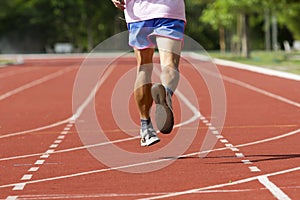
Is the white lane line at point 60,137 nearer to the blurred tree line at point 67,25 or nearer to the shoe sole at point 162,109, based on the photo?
the shoe sole at point 162,109

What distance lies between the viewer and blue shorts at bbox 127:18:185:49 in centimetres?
1041

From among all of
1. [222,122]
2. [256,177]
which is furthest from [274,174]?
[222,122]

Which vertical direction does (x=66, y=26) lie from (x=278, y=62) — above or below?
below

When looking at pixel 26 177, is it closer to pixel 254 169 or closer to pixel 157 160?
pixel 157 160

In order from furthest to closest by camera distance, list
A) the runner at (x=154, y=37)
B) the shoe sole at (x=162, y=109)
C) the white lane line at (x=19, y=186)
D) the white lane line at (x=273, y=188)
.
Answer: the runner at (x=154, y=37)
the shoe sole at (x=162, y=109)
the white lane line at (x=19, y=186)
the white lane line at (x=273, y=188)

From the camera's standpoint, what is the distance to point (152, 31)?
34.7 ft

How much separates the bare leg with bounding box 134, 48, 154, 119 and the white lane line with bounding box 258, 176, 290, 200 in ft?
7.16

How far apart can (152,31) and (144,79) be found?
1.95 feet

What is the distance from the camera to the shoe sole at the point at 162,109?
9.57m

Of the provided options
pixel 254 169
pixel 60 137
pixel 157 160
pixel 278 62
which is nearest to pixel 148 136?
pixel 157 160

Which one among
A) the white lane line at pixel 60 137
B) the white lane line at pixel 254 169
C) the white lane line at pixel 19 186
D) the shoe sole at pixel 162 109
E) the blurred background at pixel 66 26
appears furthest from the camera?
the blurred background at pixel 66 26

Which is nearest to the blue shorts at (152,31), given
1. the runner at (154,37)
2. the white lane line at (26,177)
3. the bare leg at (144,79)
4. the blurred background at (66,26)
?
the runner at (154,37)

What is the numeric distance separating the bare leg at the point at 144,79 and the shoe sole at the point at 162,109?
1194 mm

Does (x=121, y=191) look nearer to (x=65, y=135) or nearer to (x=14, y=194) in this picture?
(x=14, y=194)
